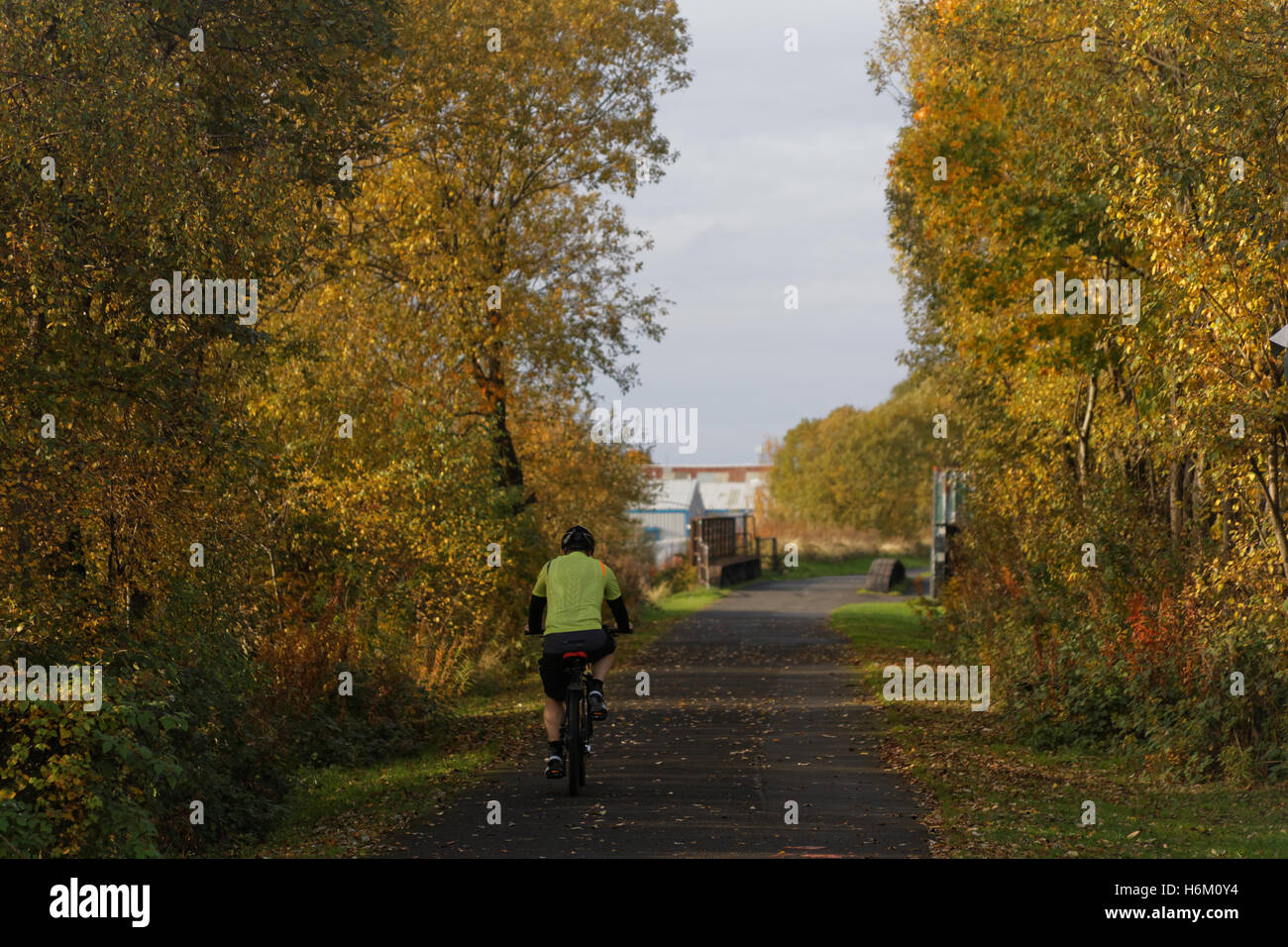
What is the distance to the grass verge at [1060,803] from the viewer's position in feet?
30.8

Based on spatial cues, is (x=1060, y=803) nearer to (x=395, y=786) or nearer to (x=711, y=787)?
(x=711, y=787)

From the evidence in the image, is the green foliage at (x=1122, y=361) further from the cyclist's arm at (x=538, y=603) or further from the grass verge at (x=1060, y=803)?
the cyclist's arm at (x=538, y=603)

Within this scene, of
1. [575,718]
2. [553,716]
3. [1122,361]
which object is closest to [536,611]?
[553,716]

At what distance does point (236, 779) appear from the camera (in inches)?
421

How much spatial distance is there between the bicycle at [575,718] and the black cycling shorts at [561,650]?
0.16ft

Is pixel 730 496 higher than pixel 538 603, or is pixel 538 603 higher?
pixel 730 496

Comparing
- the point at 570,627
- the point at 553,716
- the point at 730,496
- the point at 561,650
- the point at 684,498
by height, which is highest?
the point at 730,496

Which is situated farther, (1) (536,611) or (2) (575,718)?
(1) (536,611)

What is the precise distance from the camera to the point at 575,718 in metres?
11.0

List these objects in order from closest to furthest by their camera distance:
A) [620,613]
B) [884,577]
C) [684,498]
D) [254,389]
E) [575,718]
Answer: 1. [575,718]
2. [620,613]
3. [254,389]
4. [884,577]
5. [684,498]

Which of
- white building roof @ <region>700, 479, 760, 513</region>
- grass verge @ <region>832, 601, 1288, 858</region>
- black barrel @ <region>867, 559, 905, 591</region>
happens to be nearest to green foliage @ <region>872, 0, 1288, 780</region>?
grass verge @ <region>832, 601, 1288, 858</region>

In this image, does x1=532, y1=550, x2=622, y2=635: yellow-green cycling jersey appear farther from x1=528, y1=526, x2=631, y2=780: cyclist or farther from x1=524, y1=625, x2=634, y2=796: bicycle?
x1=524, y1=625, x2=634, y2=796: bicycle

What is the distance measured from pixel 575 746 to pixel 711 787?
1379 millimetres

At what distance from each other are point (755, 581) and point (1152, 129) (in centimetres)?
3989
